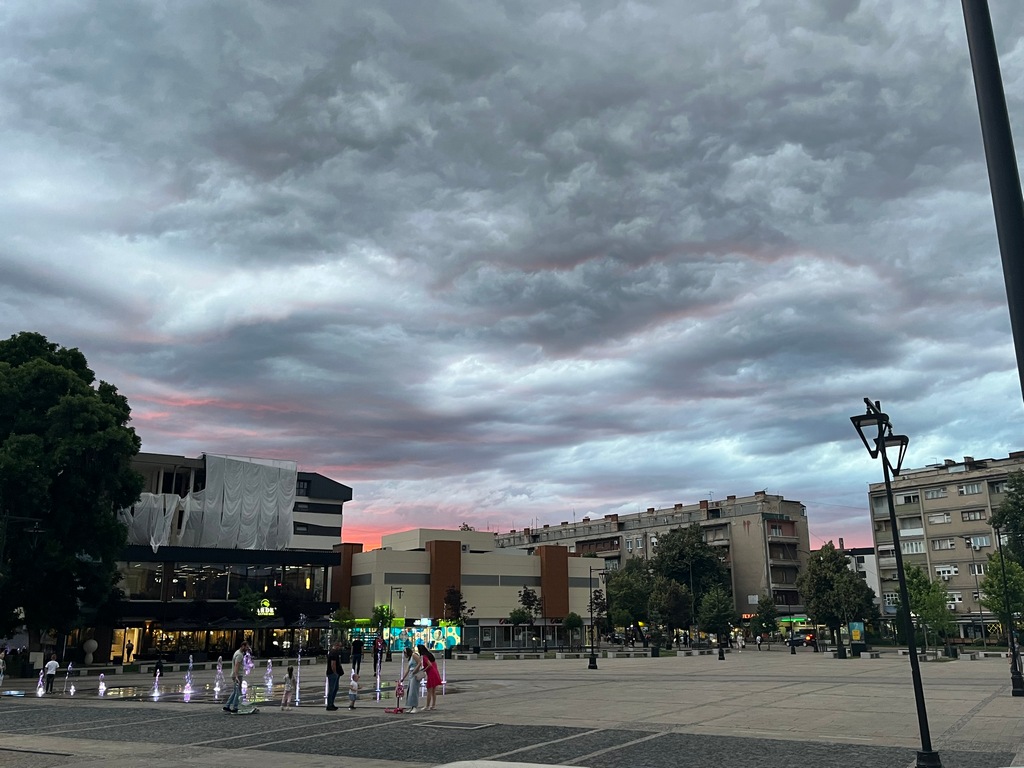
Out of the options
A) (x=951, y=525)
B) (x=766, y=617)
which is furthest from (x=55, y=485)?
(x=951, y=525)

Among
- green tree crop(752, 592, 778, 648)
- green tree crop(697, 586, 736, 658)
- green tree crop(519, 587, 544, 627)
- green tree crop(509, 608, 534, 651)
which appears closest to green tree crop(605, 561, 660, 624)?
green tree crop(697, 586, 736, 658)

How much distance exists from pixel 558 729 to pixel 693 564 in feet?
295

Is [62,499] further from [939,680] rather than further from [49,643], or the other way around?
[939,680]

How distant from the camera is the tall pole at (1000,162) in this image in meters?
4.97

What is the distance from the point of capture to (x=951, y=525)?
9375 centimetres

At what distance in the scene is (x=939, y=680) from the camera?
3422cm

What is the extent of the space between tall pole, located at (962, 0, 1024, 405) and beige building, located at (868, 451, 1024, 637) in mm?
92855

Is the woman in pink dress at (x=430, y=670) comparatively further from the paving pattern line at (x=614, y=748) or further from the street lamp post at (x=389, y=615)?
the street lamp post at (x=389, y=615)

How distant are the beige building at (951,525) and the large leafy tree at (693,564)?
20.3m

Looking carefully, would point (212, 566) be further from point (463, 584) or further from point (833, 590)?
point (833, 590)

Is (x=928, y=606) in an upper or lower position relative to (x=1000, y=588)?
lower

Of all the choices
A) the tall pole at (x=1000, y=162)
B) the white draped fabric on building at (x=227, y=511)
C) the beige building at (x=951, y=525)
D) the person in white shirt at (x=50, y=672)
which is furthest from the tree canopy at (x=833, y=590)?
the tall pole at (x=1000, y=162)

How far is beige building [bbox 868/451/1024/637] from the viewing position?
90062 millimetres

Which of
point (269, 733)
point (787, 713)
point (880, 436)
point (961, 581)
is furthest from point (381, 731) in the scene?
point (961, 581)
